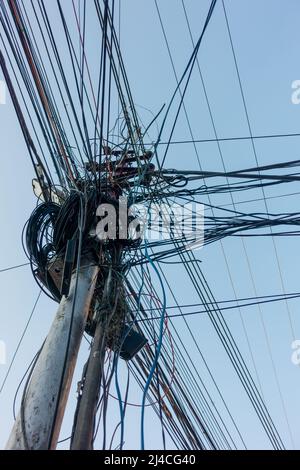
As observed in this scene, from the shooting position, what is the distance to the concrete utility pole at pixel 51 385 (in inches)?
58.6

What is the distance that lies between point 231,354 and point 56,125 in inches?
122

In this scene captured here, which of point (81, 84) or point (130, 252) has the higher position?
point (81, 84)

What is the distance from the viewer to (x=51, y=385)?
1.66 meters

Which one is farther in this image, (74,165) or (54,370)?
(74,165)

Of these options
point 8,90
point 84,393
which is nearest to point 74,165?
point 8,90

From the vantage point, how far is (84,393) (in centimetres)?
175

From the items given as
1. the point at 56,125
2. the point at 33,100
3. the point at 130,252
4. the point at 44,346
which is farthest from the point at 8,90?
the point at 44,346

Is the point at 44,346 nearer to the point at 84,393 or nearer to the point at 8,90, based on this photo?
the point at 84,393

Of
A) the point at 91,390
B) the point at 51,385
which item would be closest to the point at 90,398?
the point at 91,390

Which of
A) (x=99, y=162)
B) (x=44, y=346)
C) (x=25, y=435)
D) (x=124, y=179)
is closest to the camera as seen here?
(x=25, y=435)

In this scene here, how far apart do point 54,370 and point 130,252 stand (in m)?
1.33

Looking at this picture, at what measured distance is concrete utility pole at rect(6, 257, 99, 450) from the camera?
149 cm

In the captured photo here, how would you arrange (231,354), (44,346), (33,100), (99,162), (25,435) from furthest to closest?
(231,354)
(99,162)
(33,100)
(44,346)
(25,435)
